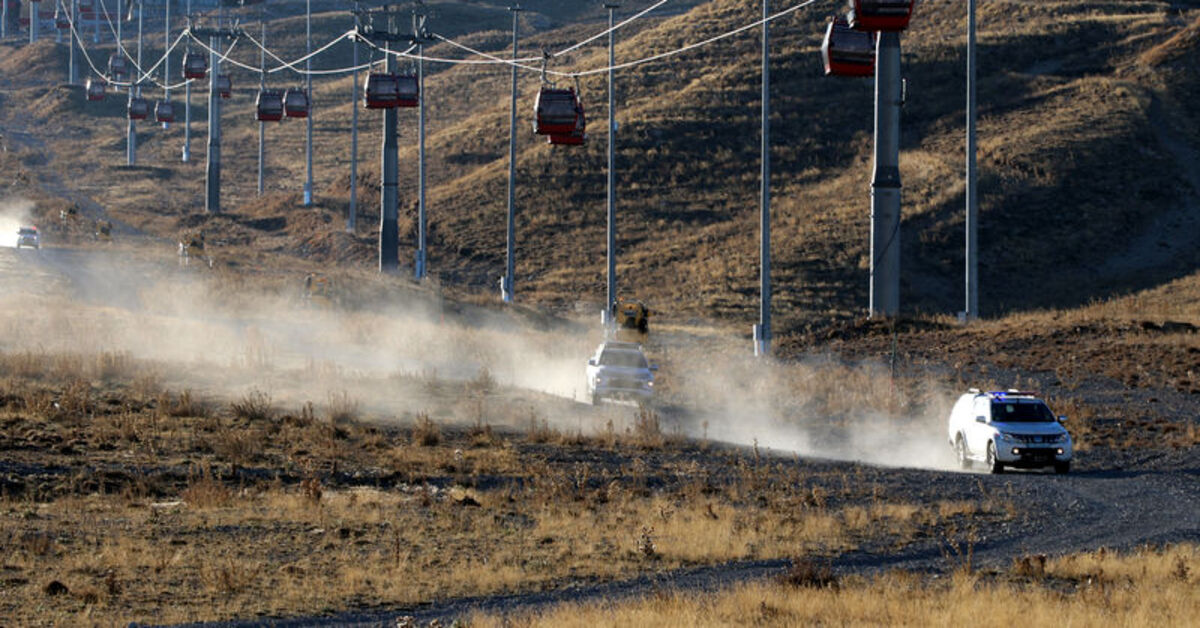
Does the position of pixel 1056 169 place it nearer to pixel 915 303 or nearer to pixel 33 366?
pixel 915 303

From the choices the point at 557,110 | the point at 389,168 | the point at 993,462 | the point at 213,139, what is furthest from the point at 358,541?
the point at 213,139

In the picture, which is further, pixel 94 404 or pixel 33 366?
pixel 33 366

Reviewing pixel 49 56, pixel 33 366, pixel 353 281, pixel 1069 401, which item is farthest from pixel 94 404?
pixel 49 56

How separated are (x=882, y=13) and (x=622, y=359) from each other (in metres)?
11.0

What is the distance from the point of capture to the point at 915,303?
210 feet

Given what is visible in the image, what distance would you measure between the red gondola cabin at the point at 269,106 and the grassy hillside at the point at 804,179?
9675 millimetres

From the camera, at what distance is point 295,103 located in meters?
72.3

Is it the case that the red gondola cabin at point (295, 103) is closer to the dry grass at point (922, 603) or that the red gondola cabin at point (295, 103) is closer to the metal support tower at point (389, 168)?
the metal support tower at point (389, 168)

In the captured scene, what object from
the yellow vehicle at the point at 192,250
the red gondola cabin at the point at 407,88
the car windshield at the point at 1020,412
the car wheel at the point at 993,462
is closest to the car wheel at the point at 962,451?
the car wheel at the point at 993,462

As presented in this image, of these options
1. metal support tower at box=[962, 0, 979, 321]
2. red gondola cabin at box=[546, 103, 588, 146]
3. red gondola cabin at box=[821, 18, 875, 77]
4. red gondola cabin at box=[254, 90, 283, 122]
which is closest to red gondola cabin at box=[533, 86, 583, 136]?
red gondola cabin at box=[546, 103, 588, 146]

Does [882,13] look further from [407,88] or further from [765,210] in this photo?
[407,88]

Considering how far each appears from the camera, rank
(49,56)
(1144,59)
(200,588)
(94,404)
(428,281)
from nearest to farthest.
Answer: (200,588), (94,404), (428,281), (1144,59), (49,56)

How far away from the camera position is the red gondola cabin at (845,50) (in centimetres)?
3747

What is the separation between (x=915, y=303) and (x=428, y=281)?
22.8 metres
